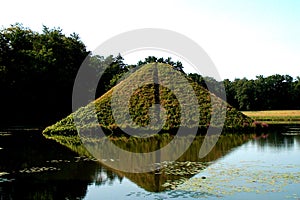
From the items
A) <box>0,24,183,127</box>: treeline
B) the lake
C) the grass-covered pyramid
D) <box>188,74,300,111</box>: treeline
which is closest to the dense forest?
<box>0,24,183,127</box>: treeline

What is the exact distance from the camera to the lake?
10702mm

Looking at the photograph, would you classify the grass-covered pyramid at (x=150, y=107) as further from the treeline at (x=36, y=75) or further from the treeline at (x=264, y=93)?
the treeline at (x=264, y=93)

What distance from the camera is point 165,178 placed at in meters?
12.8

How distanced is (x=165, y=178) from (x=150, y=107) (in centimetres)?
2089

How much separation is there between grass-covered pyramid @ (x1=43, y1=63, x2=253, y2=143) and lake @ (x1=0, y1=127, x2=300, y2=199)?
12.3 meters

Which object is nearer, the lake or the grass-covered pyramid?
the lake

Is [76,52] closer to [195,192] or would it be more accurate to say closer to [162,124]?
[162,124]

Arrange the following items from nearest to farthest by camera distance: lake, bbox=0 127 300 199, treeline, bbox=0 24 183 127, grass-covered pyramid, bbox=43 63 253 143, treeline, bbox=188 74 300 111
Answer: lake, bbox=0 127 300 199
grass-covered pyramid, bbox=43 63 253 143
treeline, bbox=0 24 183 127
treeline, bbox=188 74 300 111

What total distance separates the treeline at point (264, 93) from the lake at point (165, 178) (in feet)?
220

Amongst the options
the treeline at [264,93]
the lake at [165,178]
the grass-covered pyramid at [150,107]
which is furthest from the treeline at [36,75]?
the treeline at [264,93]

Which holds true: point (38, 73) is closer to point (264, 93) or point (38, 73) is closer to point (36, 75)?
point (36, 75)

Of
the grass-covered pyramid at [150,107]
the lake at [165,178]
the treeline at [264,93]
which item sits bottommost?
the lake at [165,178]

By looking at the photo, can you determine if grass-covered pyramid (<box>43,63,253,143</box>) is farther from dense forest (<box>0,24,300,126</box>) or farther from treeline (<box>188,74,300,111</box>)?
treeline (<box>188,74,300,111</box>)

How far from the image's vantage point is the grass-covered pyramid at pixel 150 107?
31.5 m
